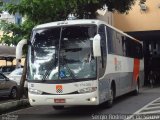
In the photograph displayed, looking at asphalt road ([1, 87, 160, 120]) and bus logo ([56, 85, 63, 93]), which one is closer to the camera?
bus logo ([56, 85, 63, 93])

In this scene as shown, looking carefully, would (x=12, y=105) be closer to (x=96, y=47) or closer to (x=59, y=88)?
(x=59, y=88)

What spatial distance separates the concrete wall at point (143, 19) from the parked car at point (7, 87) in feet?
59.7

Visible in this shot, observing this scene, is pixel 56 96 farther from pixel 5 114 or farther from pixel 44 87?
pixel 5 114

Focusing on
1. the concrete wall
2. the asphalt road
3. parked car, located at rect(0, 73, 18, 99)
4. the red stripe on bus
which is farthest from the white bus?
the concrete wall

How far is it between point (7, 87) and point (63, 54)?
816cm

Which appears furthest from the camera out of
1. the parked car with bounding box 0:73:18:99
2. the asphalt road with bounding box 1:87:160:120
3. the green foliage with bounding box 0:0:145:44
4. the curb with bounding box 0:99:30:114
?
the parked car with bounding box 0:73:18:99

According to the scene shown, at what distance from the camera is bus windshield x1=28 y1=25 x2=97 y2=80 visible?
1454 centimetres

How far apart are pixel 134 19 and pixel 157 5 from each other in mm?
2285

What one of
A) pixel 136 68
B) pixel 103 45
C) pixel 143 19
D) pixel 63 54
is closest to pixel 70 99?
pixel 63 54

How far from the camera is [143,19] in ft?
128

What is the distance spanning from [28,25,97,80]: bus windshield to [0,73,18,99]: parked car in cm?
699

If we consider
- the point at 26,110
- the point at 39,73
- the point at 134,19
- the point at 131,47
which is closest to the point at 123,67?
the point at 131,47

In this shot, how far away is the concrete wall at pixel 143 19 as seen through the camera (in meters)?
38.7

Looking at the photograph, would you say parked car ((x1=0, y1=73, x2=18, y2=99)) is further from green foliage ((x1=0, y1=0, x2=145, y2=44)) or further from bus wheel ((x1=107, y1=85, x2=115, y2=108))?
bus wheel ((x1=107, y1=85, x2=115, y2=108))
